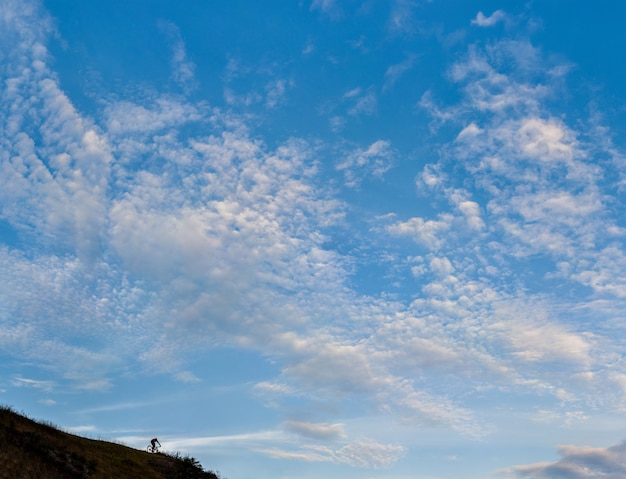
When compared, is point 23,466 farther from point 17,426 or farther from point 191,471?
point 191,471

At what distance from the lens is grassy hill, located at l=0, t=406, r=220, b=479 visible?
106 ft

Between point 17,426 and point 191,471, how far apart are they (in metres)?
19.3

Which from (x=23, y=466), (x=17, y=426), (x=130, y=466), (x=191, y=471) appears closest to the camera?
(x=23, y=466)

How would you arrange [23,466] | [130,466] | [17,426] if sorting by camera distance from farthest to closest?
1. [130,466]
2. [17,426]
3. [23,466]

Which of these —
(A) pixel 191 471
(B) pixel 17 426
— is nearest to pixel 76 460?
(B) pixel 17 426

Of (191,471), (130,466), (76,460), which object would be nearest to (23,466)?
(76,460)

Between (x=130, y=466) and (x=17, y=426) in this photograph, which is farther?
(x=130, y=466)

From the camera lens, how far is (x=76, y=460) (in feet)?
125

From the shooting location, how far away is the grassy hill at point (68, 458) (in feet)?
106

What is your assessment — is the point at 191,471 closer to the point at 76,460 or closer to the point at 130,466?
the point at 130,466

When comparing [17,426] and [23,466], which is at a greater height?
[17,426]

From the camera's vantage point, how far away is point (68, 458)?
37250 millimetres

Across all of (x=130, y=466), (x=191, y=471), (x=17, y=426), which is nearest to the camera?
(x=17, y=426)

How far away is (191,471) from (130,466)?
7304 millimetres
